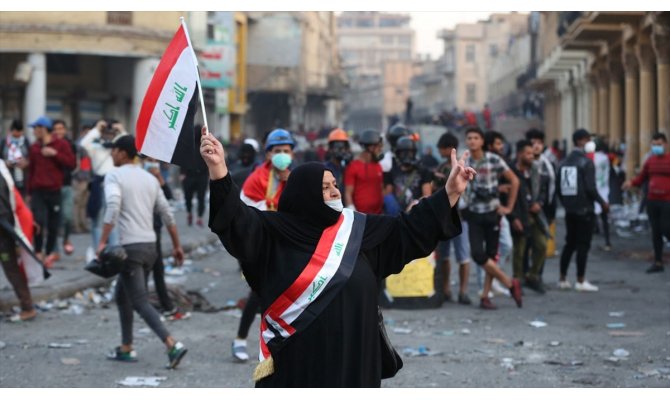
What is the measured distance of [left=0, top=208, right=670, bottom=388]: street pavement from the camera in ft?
27.6

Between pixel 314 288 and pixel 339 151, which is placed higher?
pixel 339 151

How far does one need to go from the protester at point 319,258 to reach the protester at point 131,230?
3.82 metres

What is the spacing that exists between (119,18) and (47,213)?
2162 centimetres

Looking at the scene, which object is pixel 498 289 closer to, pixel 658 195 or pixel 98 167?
pixel 658 195

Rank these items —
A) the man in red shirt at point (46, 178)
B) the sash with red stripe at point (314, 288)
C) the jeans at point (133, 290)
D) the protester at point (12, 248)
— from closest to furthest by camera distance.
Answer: the sash with red stripe at point (314, 288) < the jeans at point (133, 290) < the protester at point (12, 248) < the man in red shirt at point (46, 178)

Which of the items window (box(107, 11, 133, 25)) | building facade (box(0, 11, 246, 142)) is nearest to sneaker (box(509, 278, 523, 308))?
building facade (box(0, 11, 246, 142))

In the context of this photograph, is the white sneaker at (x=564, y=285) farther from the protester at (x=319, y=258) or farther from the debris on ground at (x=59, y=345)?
the protester at (x=319, y=258)

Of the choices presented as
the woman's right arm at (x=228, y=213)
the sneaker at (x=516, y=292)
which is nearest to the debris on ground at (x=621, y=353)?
the sneaker at (x=516, y=292)

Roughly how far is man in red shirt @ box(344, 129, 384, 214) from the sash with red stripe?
22.0 ft

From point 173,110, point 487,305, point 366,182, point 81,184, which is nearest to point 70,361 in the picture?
point 173,110

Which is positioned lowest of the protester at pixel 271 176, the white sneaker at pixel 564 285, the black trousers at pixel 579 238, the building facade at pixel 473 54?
the white sneaker at pixel 564 285

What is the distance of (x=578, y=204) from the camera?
13.1m

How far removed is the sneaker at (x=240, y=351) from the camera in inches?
354

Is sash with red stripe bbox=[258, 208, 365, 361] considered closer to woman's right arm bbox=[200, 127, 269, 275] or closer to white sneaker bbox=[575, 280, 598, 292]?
woman's right arm bbox=[200, 127, 269, 275]
